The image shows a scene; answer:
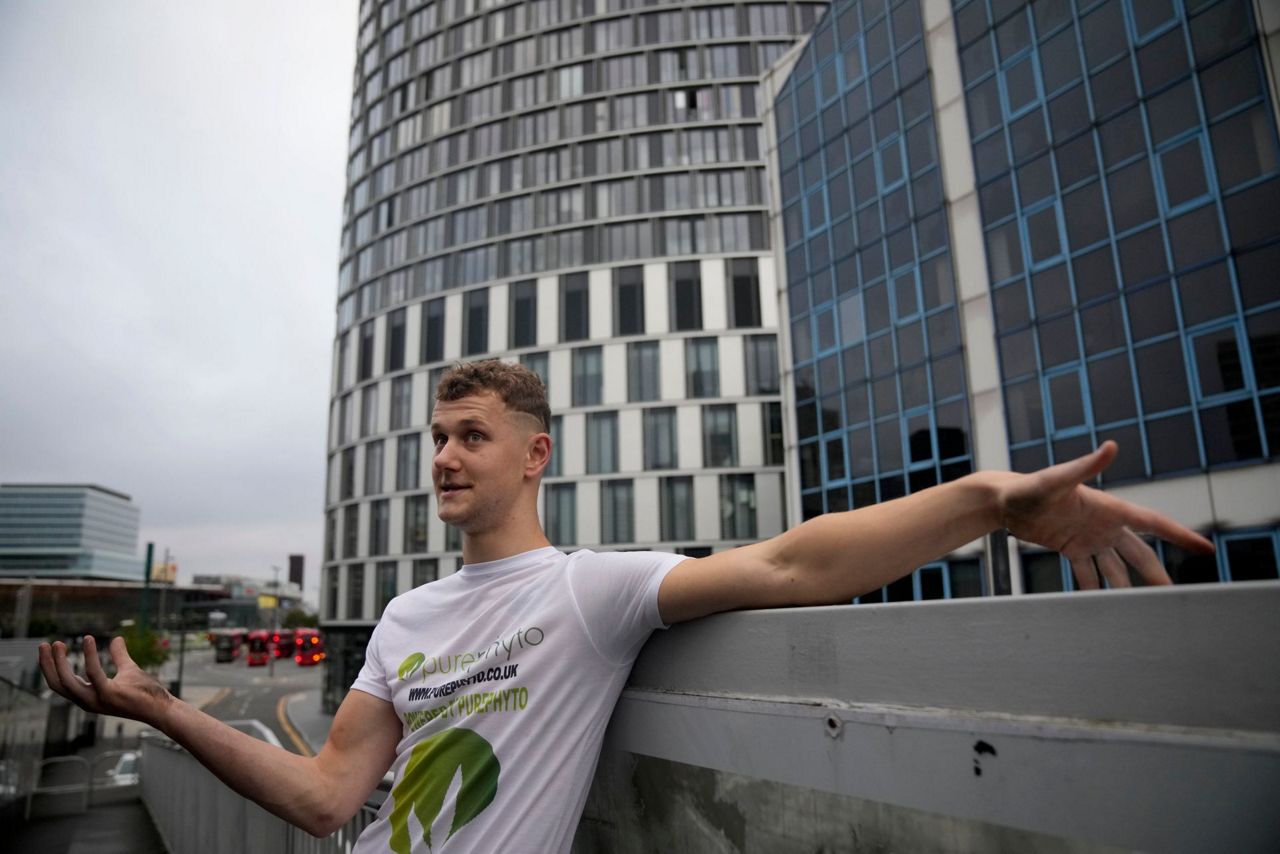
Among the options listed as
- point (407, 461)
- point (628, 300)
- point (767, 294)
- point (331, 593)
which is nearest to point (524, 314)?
point (628, 300)

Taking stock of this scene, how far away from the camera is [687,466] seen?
118 ft

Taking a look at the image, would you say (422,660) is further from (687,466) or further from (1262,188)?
(687,466)

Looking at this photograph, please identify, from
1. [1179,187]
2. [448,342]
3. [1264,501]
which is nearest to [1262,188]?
[1179,187]

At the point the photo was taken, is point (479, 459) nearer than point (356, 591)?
Yes

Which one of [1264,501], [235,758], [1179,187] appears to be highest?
[1179,187]

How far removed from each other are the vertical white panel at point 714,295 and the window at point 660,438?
15.0 ft

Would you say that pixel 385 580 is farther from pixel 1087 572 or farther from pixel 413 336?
pixel 1087 572

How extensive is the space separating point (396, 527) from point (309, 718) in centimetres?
950

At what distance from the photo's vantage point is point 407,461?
39562mm

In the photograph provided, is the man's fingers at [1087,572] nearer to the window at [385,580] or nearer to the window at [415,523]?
the window at [415,523]

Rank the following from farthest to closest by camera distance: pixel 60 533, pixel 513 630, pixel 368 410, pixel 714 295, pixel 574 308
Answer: pixel 60 533 < pixel 368 410 < pixel 574 308 < pixel 714 295 < pixel 513 630

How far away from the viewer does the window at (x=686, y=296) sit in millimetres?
37625

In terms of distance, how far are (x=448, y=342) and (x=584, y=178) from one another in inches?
417

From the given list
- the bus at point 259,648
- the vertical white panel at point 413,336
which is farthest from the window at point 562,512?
the bus at point 259,648
